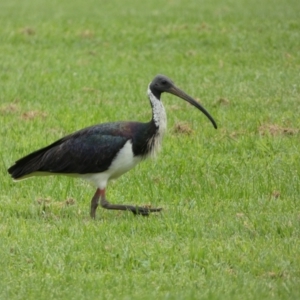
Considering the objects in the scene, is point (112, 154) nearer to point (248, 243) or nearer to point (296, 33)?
point (248, 243)

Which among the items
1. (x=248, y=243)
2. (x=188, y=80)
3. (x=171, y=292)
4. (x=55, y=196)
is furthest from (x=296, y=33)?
(x=171, y=292)

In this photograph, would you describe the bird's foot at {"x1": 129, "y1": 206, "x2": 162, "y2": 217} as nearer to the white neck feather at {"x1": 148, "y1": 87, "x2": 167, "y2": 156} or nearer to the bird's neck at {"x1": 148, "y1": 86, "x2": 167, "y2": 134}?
the white neck feather at {"x1": 148, "y1": 87, "x2": 167, "y2": 156}

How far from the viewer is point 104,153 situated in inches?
368

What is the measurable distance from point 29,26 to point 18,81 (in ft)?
17.4

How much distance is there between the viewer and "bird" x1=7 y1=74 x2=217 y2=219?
9328 millimetres

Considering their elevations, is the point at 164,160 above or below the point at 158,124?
below

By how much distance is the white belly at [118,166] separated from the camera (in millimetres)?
9320

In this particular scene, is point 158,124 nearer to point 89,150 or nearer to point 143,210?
point 89,150

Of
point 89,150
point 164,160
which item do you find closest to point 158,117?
point 89,150

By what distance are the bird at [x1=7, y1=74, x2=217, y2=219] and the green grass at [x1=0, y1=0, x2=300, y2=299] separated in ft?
1.05

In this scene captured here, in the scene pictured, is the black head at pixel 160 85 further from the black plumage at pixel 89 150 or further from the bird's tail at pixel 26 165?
the bird's tail at pixel 26 165

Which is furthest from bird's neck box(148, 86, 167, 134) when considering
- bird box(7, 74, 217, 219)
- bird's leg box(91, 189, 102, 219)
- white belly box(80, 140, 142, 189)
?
bird's leg box(91, 189, 102, 219)

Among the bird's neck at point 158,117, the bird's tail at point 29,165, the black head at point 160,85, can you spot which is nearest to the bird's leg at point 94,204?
the bird's tail at point 29,165

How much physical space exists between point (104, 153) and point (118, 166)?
185mm
